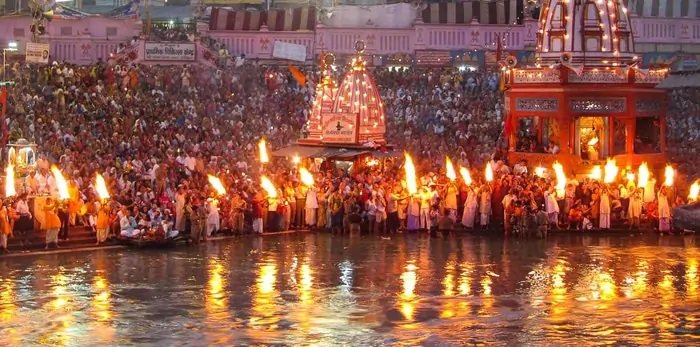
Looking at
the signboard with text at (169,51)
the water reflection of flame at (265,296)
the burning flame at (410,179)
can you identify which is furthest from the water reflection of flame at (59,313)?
the signboard with text at (169,51)

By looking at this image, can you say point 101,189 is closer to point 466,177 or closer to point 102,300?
point 102,300

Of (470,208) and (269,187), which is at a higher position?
(269,187)

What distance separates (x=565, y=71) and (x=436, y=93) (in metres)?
8.17

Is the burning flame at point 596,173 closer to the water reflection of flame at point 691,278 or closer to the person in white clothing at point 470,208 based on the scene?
the person in white clothing at point 470,208

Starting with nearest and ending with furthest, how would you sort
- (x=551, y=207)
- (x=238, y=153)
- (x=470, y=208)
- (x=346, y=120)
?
(x=551, y=207) → (x=470, y=208) → (x=346, y=120) → (x=238, y=153)

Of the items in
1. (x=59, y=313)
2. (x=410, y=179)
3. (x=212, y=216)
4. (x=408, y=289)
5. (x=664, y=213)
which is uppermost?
(x=410, y=179)

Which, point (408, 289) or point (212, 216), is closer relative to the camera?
point (408, 289)

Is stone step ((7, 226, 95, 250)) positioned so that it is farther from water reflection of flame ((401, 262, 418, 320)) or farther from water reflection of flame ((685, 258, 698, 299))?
water reflection of flame ((685, 258, 698, 299))

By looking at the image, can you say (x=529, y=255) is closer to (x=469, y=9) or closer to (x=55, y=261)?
(x=55, y=261)

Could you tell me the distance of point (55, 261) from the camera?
79.8 ft

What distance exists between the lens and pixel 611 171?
108ft

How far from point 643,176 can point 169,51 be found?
16.5 meters

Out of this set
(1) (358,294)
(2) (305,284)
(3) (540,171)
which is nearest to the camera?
(1) (358,294)

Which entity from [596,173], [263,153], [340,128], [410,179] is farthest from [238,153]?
[596,173]
